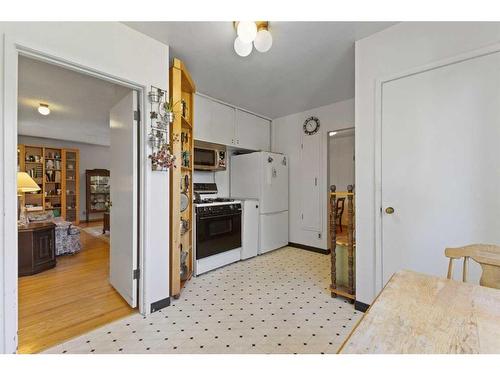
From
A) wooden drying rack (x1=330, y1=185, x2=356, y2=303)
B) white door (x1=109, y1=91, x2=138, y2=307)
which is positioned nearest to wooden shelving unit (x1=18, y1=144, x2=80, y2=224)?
white door (x1=109, y1=91, x2=138, y2=307)

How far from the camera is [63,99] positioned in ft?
10.5

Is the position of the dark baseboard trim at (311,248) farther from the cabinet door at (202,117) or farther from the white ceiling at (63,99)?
the white ceiling at (63,99)

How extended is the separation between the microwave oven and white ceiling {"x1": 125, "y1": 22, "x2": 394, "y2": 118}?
2.50 ft

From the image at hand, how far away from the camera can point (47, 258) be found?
3020 mm

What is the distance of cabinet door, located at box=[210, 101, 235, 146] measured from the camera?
3.31 meters

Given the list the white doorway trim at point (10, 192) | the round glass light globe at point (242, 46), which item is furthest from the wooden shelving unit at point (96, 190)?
the round glass light globe at point (242, 46)

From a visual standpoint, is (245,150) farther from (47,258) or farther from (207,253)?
(47,258)

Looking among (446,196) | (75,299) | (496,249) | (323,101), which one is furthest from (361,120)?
(75,299)

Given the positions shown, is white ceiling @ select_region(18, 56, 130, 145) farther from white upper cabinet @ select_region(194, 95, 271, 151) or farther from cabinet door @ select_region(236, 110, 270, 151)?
cabinet door @ select_region(236, 110, 270, 151)

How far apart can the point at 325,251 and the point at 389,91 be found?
2.53 m

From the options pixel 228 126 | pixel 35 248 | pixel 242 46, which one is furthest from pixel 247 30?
pixel 35 248

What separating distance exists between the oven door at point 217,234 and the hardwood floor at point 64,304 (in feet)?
3.19
